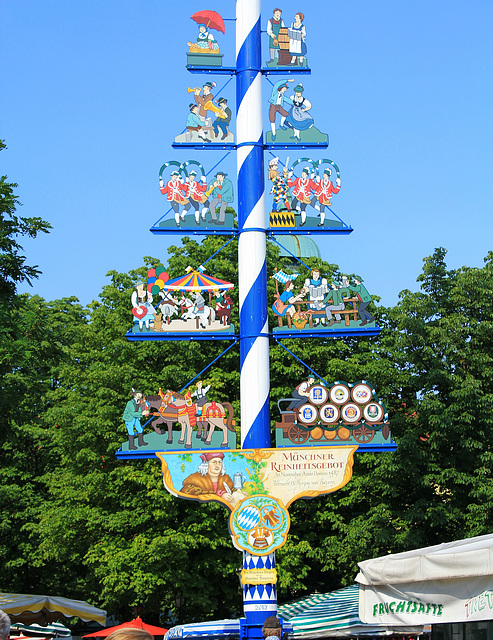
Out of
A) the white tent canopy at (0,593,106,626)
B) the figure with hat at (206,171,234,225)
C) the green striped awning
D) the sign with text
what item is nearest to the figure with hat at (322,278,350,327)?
the figure with hat at (206,171,234,225)

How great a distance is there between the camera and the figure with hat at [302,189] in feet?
52.8

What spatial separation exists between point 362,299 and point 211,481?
4.33 meters

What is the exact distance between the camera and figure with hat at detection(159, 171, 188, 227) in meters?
15.9

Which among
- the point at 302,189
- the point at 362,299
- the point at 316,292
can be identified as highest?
the point at 302,189

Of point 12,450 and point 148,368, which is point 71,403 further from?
point 12,450

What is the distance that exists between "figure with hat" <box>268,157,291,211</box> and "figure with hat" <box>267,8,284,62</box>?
2.19 metres

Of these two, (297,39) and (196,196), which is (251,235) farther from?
(297,39)

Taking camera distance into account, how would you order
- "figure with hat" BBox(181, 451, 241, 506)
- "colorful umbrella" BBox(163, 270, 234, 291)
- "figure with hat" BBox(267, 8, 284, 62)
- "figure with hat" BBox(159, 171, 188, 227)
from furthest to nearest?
"figure with hat" BBox(267, 8, 284, 62) < "figure with hat" BBox(159, 171, 188, 227) < "colorful umbrella" BBox(163, 270, 234, 291) < "figure with hat" BBox(181, 451, 241, 506)

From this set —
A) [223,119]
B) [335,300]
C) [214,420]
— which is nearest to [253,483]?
[214,420]

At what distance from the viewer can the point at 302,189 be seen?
16.2 m

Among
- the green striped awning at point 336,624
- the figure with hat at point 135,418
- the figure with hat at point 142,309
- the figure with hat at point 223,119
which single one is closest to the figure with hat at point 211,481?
the figure with hat at point 135,418

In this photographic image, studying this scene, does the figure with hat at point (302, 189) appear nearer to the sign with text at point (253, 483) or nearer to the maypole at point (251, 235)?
the maypole at point (251, 235)

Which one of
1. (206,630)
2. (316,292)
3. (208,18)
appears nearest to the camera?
(316,292)

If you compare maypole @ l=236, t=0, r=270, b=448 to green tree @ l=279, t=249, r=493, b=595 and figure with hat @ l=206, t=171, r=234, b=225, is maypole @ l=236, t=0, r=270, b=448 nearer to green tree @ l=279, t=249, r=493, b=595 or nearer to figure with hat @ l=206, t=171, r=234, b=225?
figure with hat @ l=206, t=171, r=234, b=225
